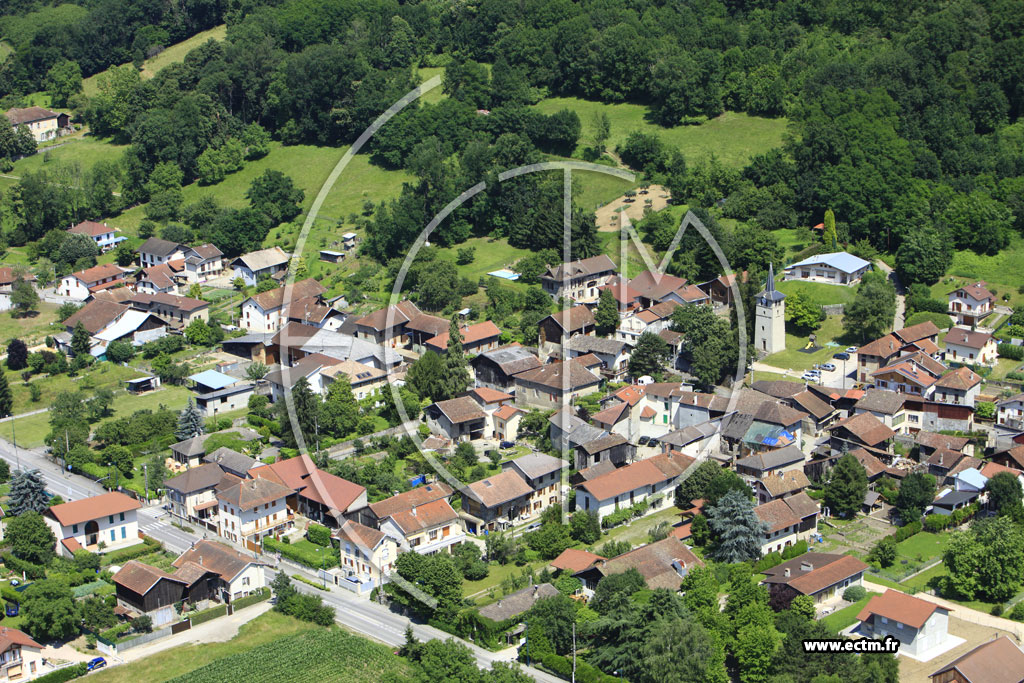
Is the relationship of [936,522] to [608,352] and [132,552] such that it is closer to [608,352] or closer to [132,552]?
[608,352]

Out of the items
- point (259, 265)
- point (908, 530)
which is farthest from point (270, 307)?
point (908, 530)

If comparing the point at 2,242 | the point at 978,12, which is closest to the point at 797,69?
the point at 978,12

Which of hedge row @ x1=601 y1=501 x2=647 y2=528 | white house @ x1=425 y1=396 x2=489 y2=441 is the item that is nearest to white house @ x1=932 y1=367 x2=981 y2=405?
hedge row @ x1=601 y1=501 x2=647 y2=528

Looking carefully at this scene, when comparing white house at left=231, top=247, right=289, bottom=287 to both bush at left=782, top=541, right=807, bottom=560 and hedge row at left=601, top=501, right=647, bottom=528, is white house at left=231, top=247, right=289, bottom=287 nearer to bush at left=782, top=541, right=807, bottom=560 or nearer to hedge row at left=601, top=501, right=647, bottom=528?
hedge row at left=601, top=501, right=647, bottom=528


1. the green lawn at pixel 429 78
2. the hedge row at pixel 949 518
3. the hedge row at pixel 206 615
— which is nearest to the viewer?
the hedge row at pixel 206 615

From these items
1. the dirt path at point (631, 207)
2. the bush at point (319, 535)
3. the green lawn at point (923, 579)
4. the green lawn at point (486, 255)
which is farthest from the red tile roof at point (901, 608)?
the dirt path at point (631, 207)

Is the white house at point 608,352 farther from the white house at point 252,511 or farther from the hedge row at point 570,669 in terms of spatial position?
the hedge row at point 570,669
